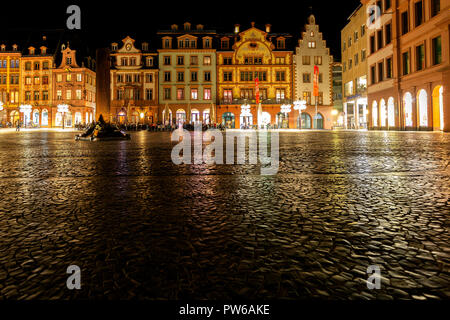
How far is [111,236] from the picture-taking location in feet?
8.83

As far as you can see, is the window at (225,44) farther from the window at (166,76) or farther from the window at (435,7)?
the window at (435,7)

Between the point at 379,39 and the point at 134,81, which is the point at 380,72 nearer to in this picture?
the point at 379,39

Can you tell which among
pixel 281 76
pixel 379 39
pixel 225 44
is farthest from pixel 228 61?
pixel 379 39

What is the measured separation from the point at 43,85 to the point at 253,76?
125 feet

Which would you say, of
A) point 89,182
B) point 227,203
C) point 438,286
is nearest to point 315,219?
point 227,203

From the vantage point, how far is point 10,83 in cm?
6988

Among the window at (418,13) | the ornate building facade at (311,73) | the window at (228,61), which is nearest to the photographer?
the window at (418,13)

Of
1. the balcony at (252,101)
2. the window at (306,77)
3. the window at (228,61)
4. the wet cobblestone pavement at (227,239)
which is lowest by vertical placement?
the wet cobblestone pavement at (227,239)

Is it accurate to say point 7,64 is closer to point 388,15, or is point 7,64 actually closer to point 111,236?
point 388,15

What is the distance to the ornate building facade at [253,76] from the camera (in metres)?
59.2

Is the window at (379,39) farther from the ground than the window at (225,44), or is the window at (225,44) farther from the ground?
the window at (225,44)

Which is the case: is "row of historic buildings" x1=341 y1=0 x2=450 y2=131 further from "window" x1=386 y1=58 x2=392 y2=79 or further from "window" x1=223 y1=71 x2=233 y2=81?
"window" x1=223 y1=71 x2=233 y2=81

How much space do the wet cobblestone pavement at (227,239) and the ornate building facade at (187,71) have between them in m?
54.4

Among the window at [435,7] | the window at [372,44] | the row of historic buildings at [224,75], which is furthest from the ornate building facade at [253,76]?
the window at [435,7]
